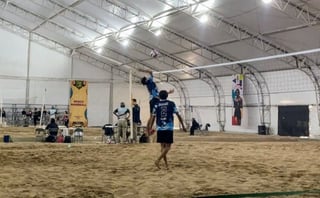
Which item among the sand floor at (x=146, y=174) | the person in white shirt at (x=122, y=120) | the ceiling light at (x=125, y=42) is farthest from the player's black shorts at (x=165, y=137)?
the ceiling light at (x=125, y=42)

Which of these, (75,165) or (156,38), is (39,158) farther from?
(156,38)

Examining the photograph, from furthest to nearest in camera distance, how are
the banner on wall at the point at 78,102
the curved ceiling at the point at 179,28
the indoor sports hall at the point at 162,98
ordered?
the banner on wall at the point at 78,102 < the curved ceiling at the point at 179,28 < the indoor sports hall at the point at 162,98

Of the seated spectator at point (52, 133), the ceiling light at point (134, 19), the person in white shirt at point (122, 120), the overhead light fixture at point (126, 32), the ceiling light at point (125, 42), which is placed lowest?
the seated spectator at point (52, 133)

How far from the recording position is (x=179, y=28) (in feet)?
80.9

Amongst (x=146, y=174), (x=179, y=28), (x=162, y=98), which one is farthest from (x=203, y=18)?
(x=146, y=174)

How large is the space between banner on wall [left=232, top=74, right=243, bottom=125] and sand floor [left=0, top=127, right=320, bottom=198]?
18278 millimetres

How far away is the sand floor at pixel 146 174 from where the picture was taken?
18.2 feet

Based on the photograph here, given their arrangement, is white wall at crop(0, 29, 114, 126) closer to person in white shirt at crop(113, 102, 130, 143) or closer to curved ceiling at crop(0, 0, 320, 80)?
curved ceiling at crop(0, 0, 320, 80)

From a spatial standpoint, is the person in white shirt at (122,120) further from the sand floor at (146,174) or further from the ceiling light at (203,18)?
the ceiling light at (203,18)

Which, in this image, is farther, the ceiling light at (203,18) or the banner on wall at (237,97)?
the banner on wall at (237,97)

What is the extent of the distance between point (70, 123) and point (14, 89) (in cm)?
630

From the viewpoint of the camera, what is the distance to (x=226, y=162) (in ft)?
29.3

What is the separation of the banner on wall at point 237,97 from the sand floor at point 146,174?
18278 mm

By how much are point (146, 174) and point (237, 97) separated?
22.5m
